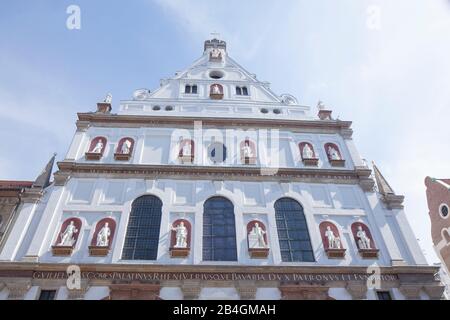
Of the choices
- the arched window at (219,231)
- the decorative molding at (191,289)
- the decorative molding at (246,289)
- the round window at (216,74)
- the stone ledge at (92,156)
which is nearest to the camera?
the decorative molding at (191,289)

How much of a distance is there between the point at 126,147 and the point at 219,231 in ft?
22.9

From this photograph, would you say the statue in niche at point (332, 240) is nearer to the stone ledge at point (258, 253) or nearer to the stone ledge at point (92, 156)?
the stone ledge at point (258, 253)

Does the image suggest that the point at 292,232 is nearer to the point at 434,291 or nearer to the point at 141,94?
the point at 434,291

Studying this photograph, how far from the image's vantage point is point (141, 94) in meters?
21.8

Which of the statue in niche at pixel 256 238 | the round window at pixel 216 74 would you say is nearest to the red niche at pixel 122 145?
the statue in niche at pixel 256 238

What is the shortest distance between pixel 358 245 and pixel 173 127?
37.4ft

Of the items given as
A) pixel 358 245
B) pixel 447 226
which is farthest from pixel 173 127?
pixel 447 226

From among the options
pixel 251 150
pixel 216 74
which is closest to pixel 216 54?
pixel 216 74

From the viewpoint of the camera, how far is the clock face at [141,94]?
21.5 metres

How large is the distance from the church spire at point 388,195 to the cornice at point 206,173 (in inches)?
31.9

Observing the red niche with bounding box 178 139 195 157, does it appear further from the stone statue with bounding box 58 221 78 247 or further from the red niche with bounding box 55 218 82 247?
the stone statue with bounding box 58 221 78 247

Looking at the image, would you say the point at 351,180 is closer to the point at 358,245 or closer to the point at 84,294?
the point at 358,245

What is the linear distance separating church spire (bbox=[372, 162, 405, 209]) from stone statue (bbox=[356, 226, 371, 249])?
242cm
